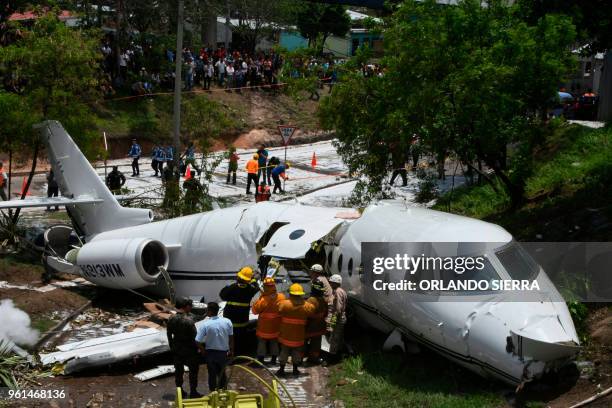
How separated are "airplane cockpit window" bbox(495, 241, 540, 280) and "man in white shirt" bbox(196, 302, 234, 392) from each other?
14.7 ft

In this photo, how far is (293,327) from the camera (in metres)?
14.5

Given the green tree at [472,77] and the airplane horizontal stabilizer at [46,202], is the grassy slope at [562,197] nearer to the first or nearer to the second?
the green tree at [472,77]

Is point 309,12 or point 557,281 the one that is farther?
point 309,12

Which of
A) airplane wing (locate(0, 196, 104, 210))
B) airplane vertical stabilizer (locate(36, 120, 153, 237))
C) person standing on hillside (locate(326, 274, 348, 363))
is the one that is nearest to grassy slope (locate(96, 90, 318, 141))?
airplane vertical stabilizer (locate(36, 120, 153, 237))

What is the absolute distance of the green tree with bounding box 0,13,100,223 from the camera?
23.4 metres

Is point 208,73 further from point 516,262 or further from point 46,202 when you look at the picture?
point 516,262

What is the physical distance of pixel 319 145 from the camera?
144 feet

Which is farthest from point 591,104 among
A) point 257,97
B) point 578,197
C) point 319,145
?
point 578,197

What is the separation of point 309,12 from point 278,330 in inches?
2015

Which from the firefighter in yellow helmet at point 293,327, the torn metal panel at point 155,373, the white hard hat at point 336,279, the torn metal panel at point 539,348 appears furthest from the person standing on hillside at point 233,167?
the torn metal panel at point 539,348

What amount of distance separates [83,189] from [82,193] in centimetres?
10

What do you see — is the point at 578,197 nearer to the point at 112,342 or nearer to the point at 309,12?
the point at 112,342

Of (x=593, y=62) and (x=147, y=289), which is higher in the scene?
(x=593, y=62)

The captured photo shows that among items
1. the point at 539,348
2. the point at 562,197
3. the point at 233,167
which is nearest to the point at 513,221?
the point at 562,197
